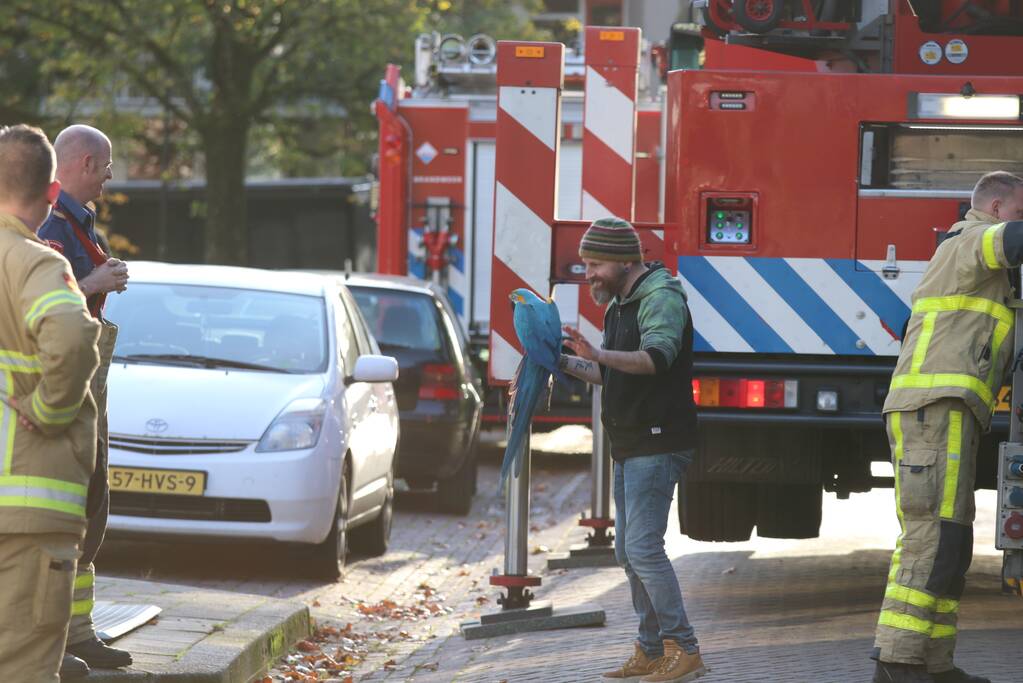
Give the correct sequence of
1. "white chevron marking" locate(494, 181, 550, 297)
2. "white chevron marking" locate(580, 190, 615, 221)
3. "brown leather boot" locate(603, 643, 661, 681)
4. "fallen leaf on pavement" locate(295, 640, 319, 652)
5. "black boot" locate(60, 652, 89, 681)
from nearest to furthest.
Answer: "black boot" locate(60, 652, 89, 681) < "brown leather boot" locate(603, 643, 661, 681) < "fallen leaf on pavement" locate(295, 640, 319, 652) < "white chevron marking" locate(494, 181, 550, 297) < "white chevron marking" locate(580, 190, 615, 221)

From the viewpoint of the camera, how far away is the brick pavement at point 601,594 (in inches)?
312

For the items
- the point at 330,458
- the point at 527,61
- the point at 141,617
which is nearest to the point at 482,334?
the point at 330,458

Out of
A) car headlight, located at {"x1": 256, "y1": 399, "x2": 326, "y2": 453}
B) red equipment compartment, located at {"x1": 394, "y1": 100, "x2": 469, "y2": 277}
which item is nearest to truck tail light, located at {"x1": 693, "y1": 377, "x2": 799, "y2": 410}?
car headlight, located at {"x1": 256, "y1": 399, "x2": 326, "y2": 453}

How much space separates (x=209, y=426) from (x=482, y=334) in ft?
26.8

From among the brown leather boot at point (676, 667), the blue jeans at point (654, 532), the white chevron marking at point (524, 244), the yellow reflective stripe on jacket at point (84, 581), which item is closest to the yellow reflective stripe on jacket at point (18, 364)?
the yellow reflective stripe on jacket at point (84, 581)

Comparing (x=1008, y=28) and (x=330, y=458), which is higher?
(x=1008, y=28)

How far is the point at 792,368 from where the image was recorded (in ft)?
27.6

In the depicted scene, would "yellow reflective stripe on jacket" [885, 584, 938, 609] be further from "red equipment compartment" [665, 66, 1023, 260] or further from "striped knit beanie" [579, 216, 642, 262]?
"red equipment compartment" [665, 66, 1023, 260]

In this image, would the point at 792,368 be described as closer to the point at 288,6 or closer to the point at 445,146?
the point at 445,146

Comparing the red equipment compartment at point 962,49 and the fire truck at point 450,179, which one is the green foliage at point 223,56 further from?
the red equipment compartment at point 962,49

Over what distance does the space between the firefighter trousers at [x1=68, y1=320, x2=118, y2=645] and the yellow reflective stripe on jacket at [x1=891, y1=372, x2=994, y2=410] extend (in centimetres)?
275

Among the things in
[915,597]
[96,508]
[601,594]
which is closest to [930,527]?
[915,597]

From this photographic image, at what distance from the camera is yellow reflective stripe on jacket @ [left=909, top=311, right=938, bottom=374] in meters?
6.95

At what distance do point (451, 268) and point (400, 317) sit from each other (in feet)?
12.1
